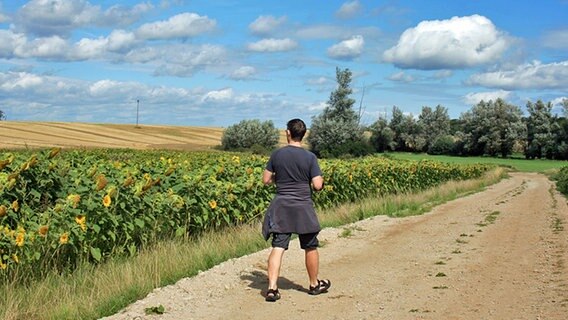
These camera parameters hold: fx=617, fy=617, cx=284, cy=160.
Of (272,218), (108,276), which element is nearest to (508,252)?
(272,218)

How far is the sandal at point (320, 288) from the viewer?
780cm

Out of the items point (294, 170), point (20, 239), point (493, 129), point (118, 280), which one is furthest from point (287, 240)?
point (493, 129)

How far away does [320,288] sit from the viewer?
783 cm

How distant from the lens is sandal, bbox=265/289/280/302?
7.43m

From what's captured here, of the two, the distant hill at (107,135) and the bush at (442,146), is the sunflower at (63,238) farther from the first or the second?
the bush at (442,146)

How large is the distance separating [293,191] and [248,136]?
2856 inches

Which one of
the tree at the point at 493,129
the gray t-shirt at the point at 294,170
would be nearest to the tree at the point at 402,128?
the tree at the point at 493,129

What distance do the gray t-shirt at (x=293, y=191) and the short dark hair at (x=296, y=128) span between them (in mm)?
138

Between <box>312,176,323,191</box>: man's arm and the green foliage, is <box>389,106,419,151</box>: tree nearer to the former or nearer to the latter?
the green foliage

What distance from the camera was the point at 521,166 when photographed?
7888 cm

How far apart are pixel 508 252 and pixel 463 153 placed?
88.2 m

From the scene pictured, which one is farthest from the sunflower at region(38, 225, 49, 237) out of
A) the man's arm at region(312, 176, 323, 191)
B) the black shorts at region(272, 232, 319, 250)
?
the man's arm at region(312, 176, 323, 191)

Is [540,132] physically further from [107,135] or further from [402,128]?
[107,135]

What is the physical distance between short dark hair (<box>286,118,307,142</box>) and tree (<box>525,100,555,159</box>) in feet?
Result: 300
